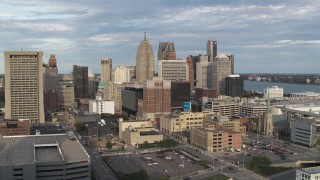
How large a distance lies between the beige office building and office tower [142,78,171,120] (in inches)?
334

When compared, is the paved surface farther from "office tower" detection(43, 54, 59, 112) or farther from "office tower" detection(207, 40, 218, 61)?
"office tower" detection(207, 40, 218, 61)

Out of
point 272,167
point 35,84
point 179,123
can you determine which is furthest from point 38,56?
point 272,167

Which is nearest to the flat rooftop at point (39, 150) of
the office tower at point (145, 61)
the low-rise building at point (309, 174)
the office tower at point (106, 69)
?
the low-rise building at point (309, 174)

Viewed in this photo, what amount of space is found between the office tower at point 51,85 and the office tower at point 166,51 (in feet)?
88.6

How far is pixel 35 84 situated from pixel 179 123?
73.7ft

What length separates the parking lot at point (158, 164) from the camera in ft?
126

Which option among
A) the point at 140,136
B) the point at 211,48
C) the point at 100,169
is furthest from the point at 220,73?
the point at 100,169

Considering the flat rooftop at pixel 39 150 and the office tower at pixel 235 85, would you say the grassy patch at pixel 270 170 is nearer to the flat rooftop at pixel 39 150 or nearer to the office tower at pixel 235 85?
the flat rooftop at pixel 39 150

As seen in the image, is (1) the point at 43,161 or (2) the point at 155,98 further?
(2) the point at 155,98

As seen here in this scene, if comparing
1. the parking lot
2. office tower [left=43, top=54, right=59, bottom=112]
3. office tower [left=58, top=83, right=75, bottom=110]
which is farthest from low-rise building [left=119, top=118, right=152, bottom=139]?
office tower [left=58, top=83, right=75, bottom=110]

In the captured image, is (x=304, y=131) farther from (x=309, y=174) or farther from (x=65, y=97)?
(x=65, y=97)

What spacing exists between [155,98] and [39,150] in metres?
37.2

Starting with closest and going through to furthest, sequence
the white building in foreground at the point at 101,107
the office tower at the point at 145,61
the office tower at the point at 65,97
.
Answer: the white building in foreground at the point at 101,107
the office tower at the point at 65,97
the office tower at the point at 145,61

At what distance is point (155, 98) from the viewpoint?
6944cm
